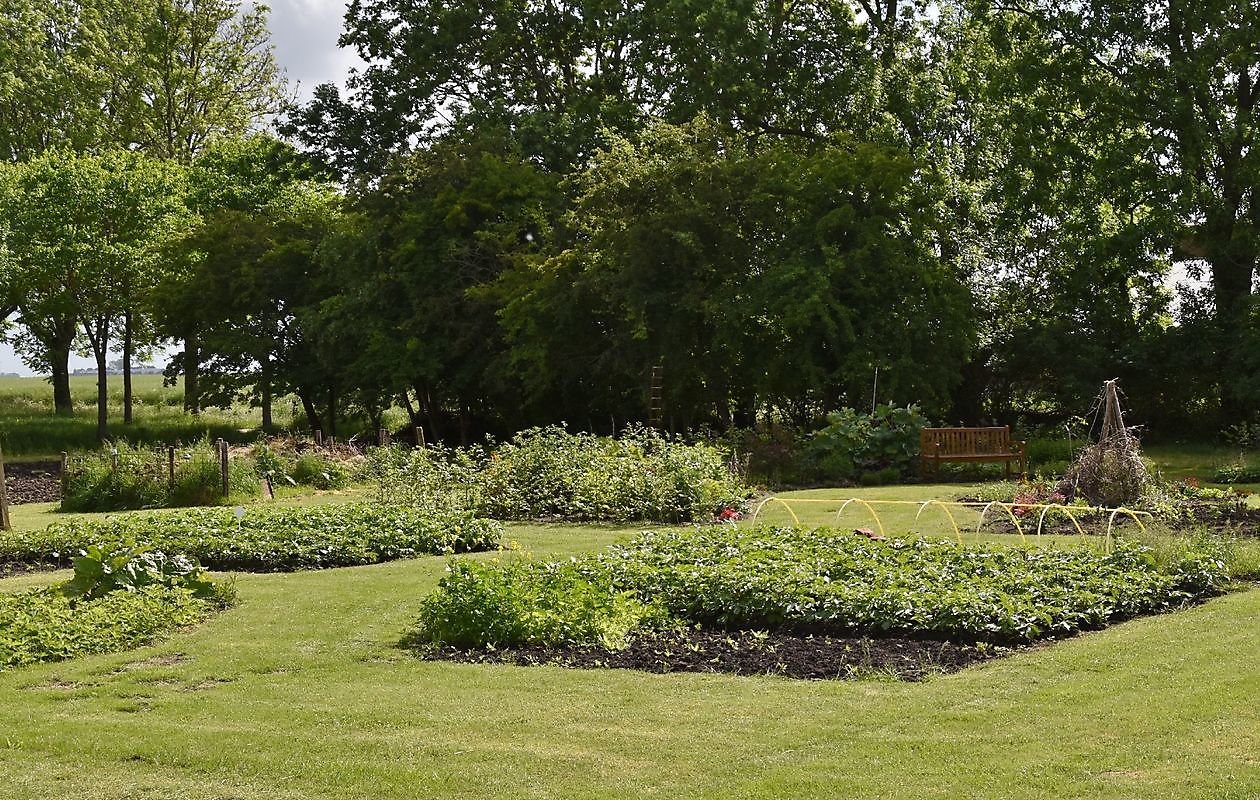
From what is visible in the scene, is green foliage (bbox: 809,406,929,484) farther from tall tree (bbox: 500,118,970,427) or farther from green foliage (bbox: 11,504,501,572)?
green foliage (bbox: 11,504,501,572)

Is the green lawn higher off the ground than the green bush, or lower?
lower

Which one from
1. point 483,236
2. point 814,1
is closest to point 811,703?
point 483,236

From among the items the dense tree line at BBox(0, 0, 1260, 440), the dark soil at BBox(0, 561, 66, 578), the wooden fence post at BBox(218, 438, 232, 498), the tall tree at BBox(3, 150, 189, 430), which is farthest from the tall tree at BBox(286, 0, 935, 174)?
the dark soil at BBox(0, 561, 66, 578)

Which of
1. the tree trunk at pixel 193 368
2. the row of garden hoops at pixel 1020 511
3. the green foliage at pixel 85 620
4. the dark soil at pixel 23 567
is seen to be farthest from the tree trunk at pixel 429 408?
the green foliage at pixel 85 620

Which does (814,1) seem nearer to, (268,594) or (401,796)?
(268,594)

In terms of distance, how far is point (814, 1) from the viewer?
113 feet

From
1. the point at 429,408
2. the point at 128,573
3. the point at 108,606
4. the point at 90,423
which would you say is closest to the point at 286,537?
the point at 128,573

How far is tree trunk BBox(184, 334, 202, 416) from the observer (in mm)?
37719

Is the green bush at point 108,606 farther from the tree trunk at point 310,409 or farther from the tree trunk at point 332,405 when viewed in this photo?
the tree trunk at point 310,409

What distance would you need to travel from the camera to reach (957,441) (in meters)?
22.0

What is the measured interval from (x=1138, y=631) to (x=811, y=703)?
9.25 feet

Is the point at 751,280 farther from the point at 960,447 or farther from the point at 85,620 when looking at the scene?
the point at 85,620

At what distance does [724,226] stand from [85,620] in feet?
64.9

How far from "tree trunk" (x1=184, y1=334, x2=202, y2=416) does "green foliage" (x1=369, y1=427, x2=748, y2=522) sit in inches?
806
